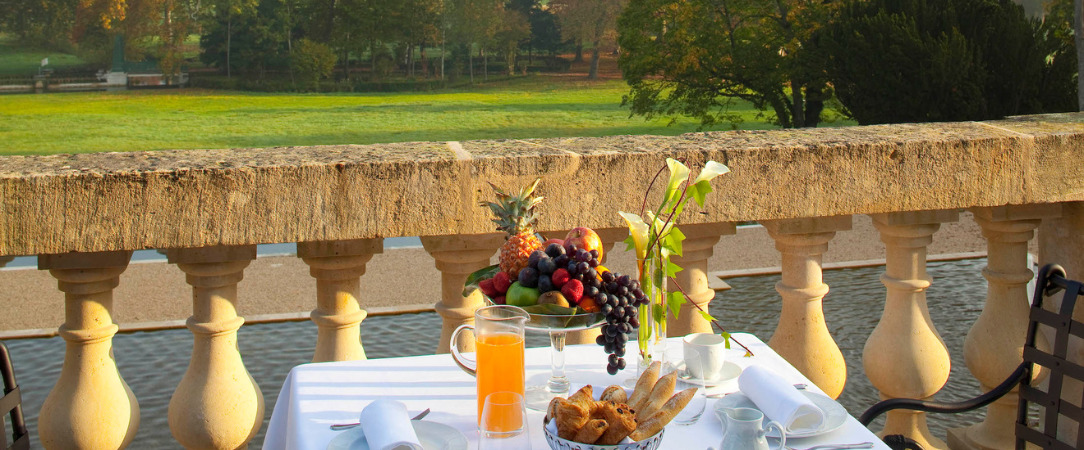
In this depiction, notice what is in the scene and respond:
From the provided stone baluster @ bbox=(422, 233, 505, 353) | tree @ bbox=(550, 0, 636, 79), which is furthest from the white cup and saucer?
tree @ bbox=(550, 0, 636, 79)

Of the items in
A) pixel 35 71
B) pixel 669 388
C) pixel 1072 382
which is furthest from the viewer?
pixel 35 71

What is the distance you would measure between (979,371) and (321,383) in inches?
41.4

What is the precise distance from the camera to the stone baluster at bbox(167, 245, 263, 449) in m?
1.37

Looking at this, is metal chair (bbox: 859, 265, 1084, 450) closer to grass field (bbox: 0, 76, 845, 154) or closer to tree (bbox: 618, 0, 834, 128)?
tree (bbox: 618, 0, 834, 128)

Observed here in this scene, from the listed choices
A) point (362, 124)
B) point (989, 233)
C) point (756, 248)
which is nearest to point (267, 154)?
point (989, 233)

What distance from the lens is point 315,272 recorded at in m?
1.45

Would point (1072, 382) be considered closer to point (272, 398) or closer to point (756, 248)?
point (272, 398)

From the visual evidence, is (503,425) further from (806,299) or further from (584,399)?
(806,299)

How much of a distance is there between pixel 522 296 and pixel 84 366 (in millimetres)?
626

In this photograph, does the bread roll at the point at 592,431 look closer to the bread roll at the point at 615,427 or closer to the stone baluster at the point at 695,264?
the bread roll at the point at 615,427

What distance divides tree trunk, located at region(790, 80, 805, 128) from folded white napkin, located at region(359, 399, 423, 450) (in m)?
18.9

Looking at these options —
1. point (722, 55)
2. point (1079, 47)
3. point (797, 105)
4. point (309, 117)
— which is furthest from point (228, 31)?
point (1079, 47)

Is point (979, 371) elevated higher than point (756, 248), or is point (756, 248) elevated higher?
point (979, 371)

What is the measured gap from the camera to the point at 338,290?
1.44 m
